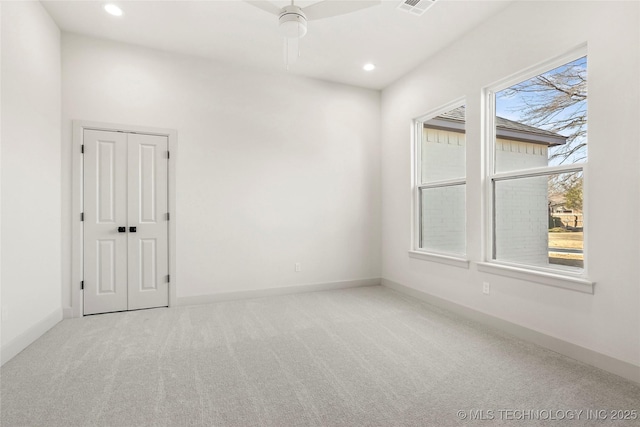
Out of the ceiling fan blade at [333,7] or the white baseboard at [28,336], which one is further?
the white baseboard at [28,336]

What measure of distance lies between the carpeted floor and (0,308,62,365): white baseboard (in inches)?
3.2

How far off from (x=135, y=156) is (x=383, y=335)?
→ 3409 millimetres

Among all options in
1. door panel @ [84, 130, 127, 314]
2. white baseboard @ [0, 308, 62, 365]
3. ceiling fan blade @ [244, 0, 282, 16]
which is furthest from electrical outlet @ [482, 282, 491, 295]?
white baseboard @ [0, 308, 62, 365]

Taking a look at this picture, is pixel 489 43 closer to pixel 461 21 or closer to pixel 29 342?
pixel 461 21

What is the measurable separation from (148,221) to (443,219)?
3641mm

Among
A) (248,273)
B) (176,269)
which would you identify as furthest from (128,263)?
(248,273)

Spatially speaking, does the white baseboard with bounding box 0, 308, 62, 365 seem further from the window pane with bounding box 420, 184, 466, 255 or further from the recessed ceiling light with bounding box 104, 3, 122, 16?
the window pane with bounding box 420, 184, 466, 255

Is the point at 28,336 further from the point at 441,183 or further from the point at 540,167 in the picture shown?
the point at 540,167

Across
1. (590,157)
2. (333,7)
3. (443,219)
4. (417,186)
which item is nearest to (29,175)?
(333,7)

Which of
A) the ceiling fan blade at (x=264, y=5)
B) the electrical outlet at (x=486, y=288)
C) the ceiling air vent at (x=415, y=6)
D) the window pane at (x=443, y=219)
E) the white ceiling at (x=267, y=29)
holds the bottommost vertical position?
the electrical outlet at (x=486, y=288)

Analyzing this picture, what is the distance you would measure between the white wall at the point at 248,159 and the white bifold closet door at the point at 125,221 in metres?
0.18

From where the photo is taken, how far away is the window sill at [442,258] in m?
3.49

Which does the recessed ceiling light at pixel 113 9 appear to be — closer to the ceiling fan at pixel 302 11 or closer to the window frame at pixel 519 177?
the ceiling fan at pixel 302 11

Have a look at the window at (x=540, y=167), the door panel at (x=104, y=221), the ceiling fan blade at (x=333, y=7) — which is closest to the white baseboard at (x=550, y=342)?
the window at (x=540, y=167)
